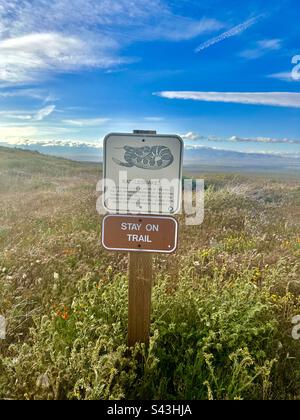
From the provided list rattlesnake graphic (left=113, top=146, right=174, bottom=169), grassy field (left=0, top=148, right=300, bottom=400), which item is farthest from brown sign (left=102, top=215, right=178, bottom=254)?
grassy field (left=0, top=148, right=300, bottom=400)

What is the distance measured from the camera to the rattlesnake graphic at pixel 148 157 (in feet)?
10.2

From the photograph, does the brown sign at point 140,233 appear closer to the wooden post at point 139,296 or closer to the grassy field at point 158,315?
the wooden post at point 139,296

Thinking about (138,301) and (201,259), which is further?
(201,259)

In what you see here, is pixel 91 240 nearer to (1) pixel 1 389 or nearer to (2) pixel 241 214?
(1) pixel 1 389

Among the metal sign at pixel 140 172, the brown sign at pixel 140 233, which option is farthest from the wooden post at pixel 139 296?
the metal sign at pixel 140 172

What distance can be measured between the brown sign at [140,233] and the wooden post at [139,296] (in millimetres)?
98

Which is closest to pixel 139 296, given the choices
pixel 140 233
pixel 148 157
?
pixel 140 233

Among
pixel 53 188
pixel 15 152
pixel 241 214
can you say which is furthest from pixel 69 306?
pixel 15 152

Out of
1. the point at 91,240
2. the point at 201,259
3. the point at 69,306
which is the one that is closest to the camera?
the point at 69,306

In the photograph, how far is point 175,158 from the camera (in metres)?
3.09

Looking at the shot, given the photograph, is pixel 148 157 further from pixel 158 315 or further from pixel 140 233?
pixel 158 315

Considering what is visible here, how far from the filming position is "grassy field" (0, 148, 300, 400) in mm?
3074

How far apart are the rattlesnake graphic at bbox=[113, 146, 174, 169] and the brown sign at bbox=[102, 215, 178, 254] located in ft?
1.39
